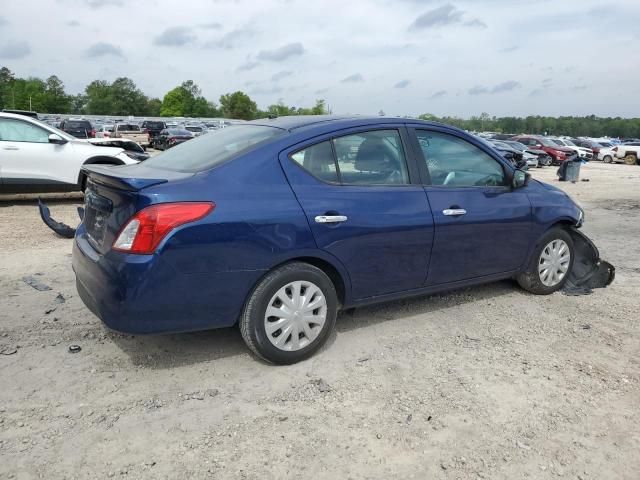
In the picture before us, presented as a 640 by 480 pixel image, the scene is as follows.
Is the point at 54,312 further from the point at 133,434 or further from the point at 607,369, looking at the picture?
the point at 607,369

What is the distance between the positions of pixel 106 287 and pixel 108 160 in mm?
7975

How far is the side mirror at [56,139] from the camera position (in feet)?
32.7

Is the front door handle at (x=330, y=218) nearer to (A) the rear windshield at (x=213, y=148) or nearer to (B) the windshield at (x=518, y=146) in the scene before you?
(A) the rear windshield at (x=213, y=148)

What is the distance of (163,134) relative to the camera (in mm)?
32844

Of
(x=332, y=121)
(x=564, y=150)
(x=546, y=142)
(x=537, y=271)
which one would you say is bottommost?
(x=537, y=271)

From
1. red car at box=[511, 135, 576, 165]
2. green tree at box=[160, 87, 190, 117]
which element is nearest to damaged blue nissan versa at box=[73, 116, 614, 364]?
red car at box=[511, 135, 576, 165]

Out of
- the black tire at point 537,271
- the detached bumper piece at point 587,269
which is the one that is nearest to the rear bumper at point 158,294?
the black tire at point 537,271

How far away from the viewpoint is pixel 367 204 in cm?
376

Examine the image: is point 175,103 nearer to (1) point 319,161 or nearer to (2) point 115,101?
(2) point 115,101

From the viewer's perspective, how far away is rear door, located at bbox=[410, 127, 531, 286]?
4.18 metres

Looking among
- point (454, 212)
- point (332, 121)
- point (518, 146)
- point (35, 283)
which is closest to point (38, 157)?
point (35, 283)

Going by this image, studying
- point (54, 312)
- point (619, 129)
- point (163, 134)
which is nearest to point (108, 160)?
point (54, 312)

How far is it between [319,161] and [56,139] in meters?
8.08

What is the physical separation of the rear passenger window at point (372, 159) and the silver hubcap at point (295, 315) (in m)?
0.83
